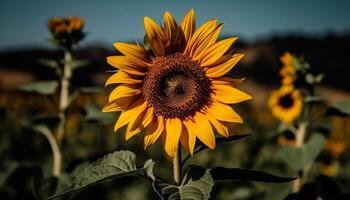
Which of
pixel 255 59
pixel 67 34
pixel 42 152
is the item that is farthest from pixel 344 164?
pixel 255 59

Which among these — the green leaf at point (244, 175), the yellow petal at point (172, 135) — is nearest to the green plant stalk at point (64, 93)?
the yellow petal at point (172, 135)

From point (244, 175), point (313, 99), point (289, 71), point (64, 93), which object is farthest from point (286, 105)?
point (244, 175)

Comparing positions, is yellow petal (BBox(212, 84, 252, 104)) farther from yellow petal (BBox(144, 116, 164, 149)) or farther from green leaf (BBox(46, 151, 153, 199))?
green leaf (BBox(46, 151, 153, 199))


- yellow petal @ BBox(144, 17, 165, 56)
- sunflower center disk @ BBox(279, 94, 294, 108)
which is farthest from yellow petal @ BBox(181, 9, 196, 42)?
sunflower center disk @ BBox(279, 94, 294, 108)

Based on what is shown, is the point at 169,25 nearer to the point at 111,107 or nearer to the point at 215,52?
the point at 215,52

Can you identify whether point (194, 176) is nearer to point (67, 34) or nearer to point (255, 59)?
point (67, 34)

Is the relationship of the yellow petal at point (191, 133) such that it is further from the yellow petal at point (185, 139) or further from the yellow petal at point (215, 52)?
the yellow petal at point (215, 52)
